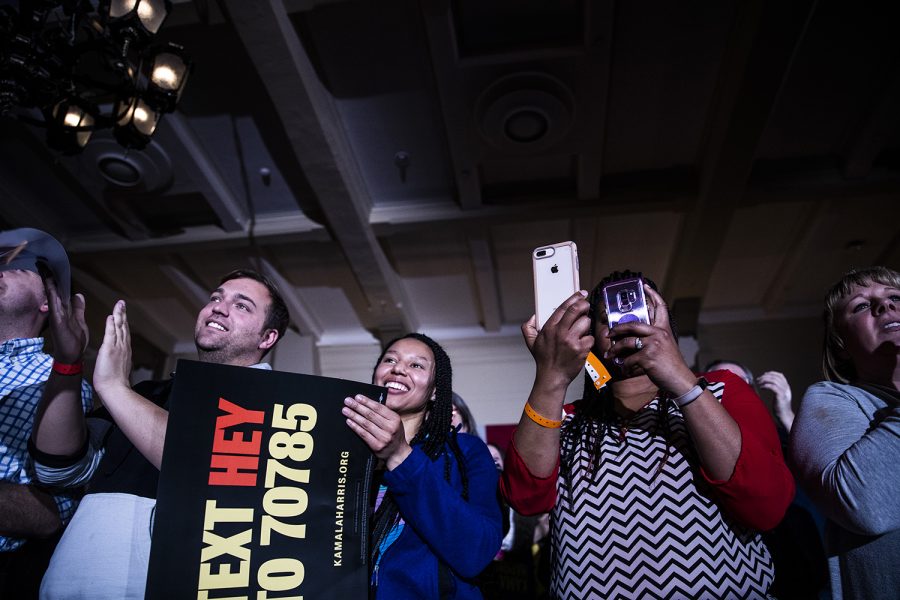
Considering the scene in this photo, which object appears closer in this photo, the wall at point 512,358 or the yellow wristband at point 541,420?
the yellow wristband at point 541,420

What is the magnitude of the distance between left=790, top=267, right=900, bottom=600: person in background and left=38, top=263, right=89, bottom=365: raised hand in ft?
5.76

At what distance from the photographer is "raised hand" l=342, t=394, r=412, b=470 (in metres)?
1.20

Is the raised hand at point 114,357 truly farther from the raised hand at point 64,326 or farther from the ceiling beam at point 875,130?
the ceiling beam at point 875,130

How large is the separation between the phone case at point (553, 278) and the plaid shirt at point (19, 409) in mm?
1337

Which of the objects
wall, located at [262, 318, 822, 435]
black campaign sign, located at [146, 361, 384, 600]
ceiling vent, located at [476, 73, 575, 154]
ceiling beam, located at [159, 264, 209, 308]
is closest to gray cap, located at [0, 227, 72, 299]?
black campaign sign, located at [146, 361, 384, 600]

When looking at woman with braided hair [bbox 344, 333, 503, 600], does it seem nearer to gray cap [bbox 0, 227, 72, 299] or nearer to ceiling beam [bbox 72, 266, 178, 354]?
gray cap [bbox 0, 227, 72, 299]

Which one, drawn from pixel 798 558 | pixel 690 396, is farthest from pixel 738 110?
pixel 690 396

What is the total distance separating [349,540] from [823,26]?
183 inches

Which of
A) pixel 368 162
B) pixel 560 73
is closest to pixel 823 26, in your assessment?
pixel 560 73

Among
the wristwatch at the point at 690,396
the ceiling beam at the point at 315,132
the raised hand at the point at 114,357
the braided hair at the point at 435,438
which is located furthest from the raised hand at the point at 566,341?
the ceiling beam at the point at 315,132

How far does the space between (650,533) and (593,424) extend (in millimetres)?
305

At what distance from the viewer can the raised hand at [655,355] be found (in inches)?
41.8

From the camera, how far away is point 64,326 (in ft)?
4.29

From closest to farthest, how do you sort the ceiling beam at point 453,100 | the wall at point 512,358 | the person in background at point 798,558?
1. the person in background at point 798,558
2. the ceiling beam at point 453,100
3. the wall at point 512,358
